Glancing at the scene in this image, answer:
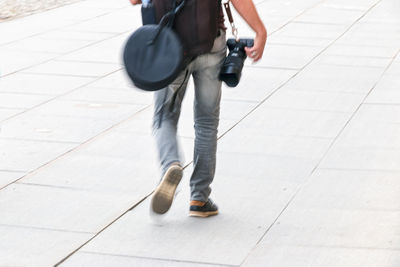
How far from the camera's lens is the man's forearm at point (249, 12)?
17.5ft

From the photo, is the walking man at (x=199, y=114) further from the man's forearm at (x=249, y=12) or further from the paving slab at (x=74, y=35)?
the paving slab at (x=74, y=35)

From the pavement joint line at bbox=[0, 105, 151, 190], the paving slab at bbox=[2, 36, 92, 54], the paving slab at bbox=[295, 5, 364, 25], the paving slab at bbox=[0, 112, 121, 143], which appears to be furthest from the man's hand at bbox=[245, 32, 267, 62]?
the paving slab at bbox=[295, 5, 364, 25]

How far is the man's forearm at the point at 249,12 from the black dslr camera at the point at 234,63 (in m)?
0.15

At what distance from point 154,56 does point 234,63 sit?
0.50 m

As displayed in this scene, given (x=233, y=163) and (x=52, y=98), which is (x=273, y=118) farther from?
(x=52, y=98)

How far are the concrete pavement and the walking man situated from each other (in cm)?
28

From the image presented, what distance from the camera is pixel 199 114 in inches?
219

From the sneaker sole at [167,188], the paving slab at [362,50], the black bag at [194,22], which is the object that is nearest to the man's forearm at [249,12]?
the black bag at [194,22]

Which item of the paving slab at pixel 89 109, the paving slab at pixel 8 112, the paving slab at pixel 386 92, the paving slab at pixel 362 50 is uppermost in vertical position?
the paving slab at pixel 8 112

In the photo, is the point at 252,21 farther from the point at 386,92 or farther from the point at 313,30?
the point at 313,30

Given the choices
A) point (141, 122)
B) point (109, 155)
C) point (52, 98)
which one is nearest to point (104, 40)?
point (52, 98)

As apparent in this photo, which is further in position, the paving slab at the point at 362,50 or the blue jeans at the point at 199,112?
the paving slab at the point at 362,50

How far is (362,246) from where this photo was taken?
527cm

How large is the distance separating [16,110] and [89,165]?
199 cm
